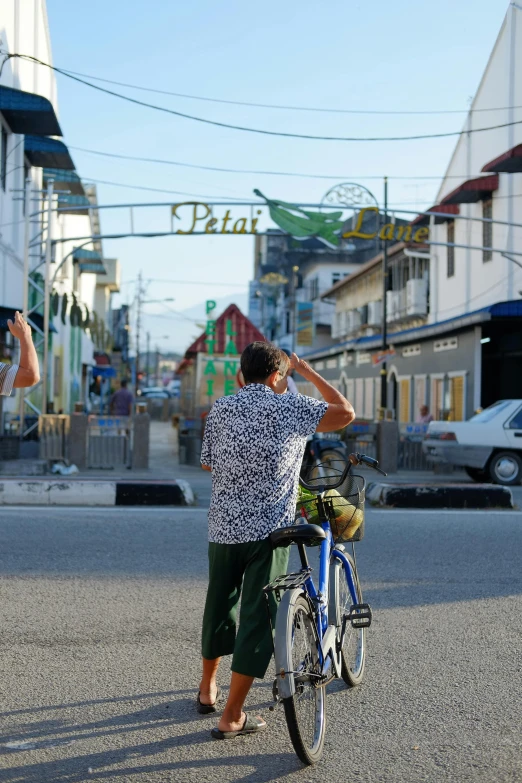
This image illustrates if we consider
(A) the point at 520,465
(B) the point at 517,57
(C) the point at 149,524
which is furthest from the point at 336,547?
(B) the point at 517,57

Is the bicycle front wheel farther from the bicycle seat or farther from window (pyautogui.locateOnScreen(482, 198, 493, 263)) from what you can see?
window (pyautogui.locateOnScreen(482, 198, 493, 263))

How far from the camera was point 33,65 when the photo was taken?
82.2ft

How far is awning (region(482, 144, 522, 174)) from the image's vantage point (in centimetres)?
2593

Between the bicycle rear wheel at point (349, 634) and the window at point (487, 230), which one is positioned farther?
the window at point (487, 230)

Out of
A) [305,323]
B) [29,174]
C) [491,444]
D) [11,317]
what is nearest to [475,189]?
[29,174]

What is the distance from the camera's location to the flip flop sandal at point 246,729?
14.8 feet

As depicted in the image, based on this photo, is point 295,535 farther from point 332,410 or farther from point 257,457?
point 332,410

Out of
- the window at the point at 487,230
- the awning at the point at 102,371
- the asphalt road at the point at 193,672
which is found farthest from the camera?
the awning at the point at 102,371

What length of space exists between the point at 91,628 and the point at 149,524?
14.3ft

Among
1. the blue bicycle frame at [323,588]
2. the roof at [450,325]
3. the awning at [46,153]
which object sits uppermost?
the awning at [46,153]

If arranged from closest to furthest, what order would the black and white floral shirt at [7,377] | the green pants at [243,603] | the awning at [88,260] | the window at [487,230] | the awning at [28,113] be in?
the green pants at [243,603] < the black and white floral shirt at [7,377] < the awning at [28,113] < the window at [487,230] < the awning at [88,260]

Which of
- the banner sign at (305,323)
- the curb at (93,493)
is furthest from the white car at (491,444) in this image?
the banner sign at (305,323)

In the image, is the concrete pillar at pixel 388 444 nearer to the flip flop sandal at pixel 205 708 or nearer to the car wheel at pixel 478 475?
the car wheel at pixel 478 475

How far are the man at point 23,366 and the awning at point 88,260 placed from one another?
3592cm
